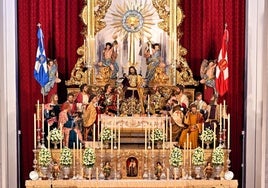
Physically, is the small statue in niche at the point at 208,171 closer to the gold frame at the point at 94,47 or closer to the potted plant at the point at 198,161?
the potted plant at the point at 198,161

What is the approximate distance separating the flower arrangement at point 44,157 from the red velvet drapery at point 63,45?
2.39m

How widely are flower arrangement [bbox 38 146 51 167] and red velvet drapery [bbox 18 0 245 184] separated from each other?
2387 millimetres

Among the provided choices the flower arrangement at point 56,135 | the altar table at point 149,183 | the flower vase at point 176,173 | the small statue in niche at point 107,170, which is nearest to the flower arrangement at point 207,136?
the flower vase at point 176,173

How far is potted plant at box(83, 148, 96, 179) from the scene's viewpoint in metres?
12.5

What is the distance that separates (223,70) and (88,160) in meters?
3.40

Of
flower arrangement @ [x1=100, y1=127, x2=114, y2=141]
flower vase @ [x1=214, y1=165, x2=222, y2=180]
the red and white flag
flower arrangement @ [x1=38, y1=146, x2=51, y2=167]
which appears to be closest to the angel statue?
the red and white flag

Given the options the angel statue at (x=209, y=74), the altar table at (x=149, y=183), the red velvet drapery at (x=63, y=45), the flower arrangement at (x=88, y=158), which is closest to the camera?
the altar table at (x=149, y=183)

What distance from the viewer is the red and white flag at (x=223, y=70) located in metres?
14.0

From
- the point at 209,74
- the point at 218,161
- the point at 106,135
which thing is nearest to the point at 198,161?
the point at 218,161

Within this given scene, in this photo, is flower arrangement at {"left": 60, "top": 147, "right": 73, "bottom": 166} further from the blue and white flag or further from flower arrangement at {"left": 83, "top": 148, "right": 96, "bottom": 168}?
the blue and white flag

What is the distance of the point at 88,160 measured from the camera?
12.5m

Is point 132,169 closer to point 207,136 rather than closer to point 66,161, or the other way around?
point 66,161

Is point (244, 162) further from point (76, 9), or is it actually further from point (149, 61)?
point (76, 9)

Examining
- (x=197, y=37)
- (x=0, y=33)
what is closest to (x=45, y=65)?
(x=0, y=33)
